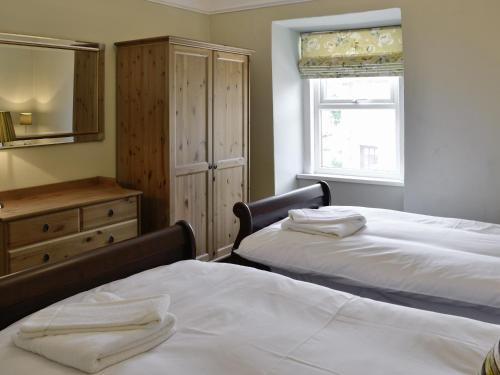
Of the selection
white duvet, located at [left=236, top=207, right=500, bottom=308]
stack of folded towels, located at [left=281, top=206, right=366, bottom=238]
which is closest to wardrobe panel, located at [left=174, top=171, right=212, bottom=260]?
white duvet, located at [left=236, top=207, right=500, bottom=308]

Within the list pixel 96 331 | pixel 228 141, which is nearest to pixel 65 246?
pixel 228 141

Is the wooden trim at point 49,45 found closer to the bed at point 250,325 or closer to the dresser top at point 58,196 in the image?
the dresser top at point 58,196

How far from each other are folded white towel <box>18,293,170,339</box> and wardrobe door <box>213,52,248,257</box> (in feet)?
8.65

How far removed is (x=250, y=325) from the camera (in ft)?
5.35

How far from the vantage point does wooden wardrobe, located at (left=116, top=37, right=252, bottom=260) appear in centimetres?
375

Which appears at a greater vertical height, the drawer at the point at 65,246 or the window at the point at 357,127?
the window at the point at 357,127

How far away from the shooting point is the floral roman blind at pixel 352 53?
14.8ft

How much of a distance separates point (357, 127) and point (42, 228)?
10.0ft

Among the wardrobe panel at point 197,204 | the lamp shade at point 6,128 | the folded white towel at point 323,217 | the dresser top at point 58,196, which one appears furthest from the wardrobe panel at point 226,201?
the lamp shade at point 6,128

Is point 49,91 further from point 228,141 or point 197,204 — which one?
point 228,141

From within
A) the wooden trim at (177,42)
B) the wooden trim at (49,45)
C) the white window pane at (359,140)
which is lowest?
the white window pane at (359,140)

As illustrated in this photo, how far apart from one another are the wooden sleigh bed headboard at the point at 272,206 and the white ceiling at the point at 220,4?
73.2 inches

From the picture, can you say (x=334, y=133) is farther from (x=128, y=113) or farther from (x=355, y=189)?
(x=128, y=113)

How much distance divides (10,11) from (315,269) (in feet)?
8.09
